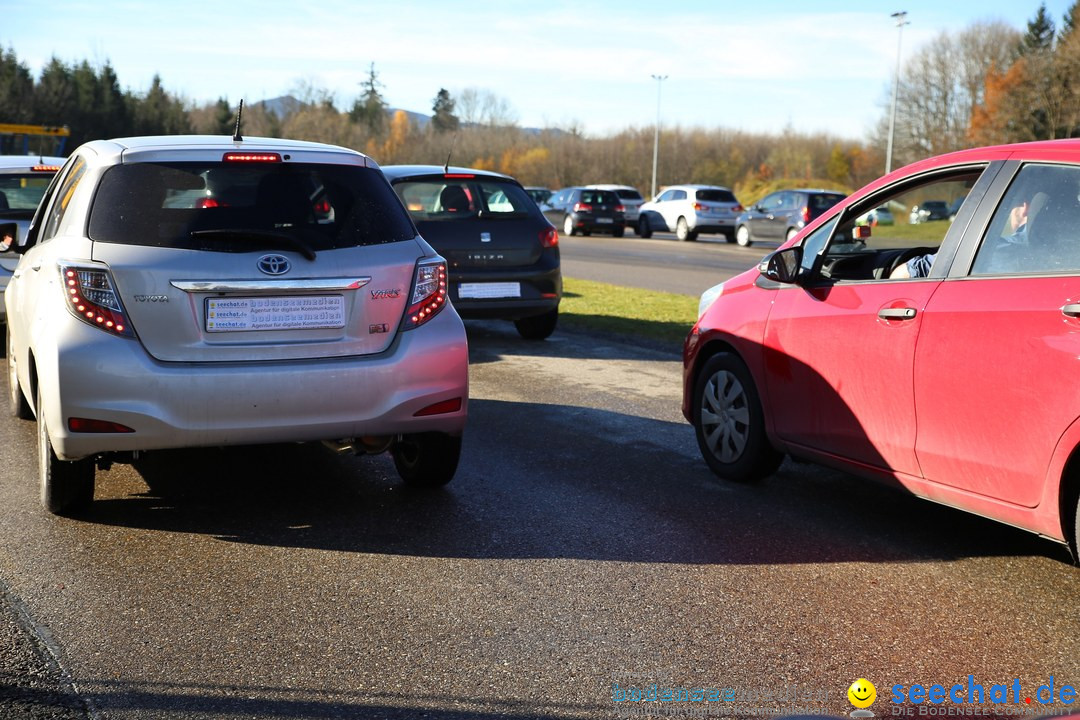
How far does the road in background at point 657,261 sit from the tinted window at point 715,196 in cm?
154

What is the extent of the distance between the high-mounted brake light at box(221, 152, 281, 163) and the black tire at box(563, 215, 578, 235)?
35261 mm

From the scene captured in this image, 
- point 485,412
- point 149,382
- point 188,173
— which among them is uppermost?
point 188,173

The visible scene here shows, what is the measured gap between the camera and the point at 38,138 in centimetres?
3359

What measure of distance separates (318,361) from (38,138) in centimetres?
3228

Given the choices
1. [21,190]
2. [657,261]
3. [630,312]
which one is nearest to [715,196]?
[657,261]

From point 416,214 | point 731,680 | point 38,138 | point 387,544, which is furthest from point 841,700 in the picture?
point 38,138

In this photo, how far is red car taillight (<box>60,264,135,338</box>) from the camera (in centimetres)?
476

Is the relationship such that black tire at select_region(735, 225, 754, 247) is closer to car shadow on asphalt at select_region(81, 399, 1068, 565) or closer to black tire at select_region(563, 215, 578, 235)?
black tire at select_region(563, 215, 578, 235)

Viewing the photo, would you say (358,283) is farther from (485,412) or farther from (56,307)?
(485,412)

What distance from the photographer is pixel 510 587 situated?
4375mm

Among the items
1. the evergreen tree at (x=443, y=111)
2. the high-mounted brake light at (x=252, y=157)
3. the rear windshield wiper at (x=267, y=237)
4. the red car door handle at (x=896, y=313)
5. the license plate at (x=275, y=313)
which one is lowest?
the license plate at (x=275, y=313)

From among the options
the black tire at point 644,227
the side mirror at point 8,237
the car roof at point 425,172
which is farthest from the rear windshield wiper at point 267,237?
the black tire at point 644,227

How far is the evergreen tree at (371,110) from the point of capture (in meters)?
127

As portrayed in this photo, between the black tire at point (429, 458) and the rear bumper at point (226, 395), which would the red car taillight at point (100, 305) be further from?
the black tire at point (429, 458)
